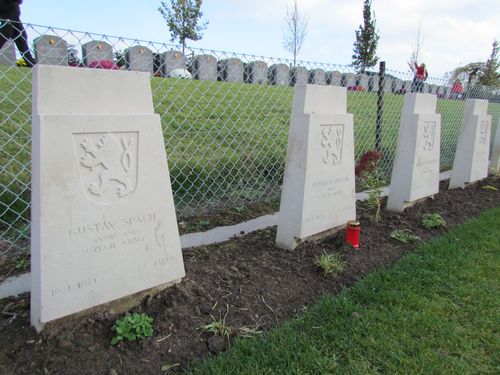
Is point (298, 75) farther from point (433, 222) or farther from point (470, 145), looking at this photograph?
point (470, 145)

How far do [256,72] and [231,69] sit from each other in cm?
37

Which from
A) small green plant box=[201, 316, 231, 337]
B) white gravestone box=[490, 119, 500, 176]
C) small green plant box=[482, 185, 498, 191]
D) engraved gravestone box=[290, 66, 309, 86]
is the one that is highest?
engraved gravestone box=[290, 66, 309, 86]

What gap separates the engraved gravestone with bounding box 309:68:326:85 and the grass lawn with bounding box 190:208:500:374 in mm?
3074

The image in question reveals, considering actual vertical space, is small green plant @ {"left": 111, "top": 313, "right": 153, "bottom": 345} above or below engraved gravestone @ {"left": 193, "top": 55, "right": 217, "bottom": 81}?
below

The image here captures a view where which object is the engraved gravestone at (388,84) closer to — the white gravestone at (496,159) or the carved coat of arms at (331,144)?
the white gravestone at (496,159)

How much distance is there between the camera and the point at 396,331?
7.12 ft

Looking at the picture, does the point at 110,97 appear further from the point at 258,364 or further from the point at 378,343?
the point at 378,343

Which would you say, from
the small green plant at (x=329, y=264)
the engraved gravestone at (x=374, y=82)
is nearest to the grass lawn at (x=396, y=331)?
the small green plant at (x=329, y=264)

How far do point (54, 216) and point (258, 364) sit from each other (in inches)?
48.1

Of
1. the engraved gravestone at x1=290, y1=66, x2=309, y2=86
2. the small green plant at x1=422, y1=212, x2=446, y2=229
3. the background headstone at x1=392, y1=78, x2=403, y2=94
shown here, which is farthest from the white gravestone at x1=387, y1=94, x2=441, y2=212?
the background headstone at x1=392, y1=78, x2=403, y2=94

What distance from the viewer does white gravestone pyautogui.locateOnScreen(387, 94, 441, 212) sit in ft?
13.5

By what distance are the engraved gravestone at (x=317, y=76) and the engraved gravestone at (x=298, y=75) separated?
0.13m

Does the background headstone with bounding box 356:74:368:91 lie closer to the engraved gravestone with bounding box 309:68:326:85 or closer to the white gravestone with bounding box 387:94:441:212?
the engraved gravestone with bounding box 309:68:326:85

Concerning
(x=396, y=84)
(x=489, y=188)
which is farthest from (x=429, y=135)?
(x=396, y=84)
